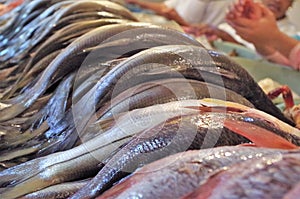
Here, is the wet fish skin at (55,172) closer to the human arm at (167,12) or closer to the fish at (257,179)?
the fish at (257,179)

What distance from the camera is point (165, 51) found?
1.05 metres

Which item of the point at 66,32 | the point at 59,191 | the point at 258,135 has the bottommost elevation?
the point at 59,191

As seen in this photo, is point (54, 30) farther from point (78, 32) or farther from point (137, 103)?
point (137, 103)

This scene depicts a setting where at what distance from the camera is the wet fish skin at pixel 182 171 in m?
0.56

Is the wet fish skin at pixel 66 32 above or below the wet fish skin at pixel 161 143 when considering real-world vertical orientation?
above

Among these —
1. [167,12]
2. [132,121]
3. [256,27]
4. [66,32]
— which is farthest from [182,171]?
[167,12]

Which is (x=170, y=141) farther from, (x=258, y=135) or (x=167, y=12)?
(x=167, y=12)

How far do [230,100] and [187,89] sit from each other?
9cm

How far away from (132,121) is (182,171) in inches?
11.7

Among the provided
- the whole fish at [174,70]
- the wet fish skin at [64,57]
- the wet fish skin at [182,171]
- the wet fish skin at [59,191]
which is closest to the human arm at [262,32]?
the wet fish skin at [64,57]

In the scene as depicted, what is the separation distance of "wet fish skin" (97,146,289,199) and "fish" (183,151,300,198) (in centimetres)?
3

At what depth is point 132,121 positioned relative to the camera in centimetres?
86

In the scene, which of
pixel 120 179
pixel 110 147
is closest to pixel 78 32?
pixel 110 147

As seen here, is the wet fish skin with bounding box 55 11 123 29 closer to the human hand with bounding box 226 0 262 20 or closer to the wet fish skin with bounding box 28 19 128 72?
the wet fish skin with bounding box 28 19 128 72
